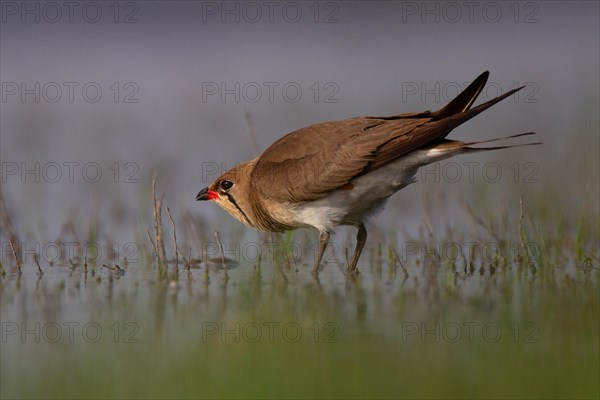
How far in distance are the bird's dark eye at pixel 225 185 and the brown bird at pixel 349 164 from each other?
0.34 metres

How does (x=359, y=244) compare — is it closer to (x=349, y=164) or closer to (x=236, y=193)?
(x=349, y=164)

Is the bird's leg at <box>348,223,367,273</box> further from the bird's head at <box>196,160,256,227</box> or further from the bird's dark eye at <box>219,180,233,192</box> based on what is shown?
the bird's dark eye at <box>219,180,233,192</box>

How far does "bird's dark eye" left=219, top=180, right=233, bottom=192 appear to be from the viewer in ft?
26.8

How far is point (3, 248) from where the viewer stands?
8.20 m

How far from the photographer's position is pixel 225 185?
26.9 feet

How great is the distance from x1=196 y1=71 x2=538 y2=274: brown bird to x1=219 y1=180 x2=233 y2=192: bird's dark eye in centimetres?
34

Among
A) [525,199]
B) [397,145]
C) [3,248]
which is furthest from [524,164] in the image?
[3,248]

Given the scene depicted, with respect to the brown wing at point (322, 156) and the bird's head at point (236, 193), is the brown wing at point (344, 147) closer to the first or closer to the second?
the brown wing at point (322, 156)

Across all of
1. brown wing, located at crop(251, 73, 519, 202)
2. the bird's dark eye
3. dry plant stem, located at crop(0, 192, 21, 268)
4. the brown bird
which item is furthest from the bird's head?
dry plant stem, located at crop(0, 192, 21, 268)

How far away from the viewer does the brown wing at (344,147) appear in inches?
281

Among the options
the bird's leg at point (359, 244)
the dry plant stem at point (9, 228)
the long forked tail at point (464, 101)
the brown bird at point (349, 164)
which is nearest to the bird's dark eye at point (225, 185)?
the brown bird at point (349, 164)

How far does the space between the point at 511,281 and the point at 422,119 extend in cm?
138

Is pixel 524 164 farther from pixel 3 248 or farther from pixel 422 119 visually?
pixel 3 248

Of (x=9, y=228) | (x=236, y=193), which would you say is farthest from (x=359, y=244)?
(x=9, y=228)
